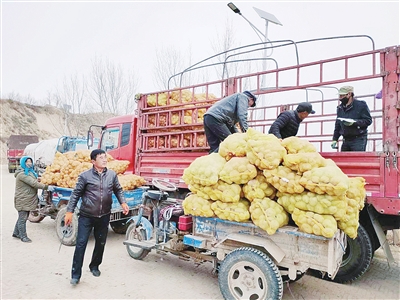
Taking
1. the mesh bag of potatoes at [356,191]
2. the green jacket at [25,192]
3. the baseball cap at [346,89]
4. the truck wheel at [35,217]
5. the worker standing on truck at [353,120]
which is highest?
the baseball cap at [346,89]

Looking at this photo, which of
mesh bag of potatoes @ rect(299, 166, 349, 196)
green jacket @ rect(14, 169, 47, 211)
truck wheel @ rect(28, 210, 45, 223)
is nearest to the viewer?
mesh bag of potatoes @ rect(299, 166, 349, 196)

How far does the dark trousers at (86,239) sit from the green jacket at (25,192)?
2.43m

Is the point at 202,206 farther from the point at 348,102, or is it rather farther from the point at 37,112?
the point at 37,112

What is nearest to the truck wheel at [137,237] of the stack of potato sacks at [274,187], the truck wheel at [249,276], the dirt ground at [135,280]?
the dirt ground at [135,280]

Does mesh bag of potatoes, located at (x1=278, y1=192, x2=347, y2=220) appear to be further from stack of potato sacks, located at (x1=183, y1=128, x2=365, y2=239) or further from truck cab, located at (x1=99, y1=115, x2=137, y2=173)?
truck cab, located at (x1=99, y1=115, x2=137, y2=173)

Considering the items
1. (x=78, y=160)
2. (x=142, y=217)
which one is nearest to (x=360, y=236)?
(x=142, y=217)

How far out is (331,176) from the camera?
9.60ft

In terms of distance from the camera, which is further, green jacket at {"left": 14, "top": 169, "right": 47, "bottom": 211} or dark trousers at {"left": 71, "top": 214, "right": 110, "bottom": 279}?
green jacket at {"left": 14, "top": 169, "right": 47, "bottom": 211}

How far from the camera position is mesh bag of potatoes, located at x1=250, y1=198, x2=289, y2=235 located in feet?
10.3

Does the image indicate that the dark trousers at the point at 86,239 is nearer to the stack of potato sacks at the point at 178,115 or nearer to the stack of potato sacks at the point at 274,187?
the stack of potato sacks at the point at 274,187

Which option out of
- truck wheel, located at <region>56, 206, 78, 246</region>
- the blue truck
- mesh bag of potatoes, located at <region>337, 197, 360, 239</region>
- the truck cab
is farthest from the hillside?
mesh bag of potatoes, located at <region>337, 197, 360, 239</region>

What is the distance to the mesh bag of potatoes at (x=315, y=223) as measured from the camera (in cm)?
290

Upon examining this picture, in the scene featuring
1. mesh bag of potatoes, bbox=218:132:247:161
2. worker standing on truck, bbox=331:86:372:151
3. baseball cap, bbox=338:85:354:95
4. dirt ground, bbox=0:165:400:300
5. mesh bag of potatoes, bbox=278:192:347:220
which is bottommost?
dirt ground, bbox=0:165:400:300

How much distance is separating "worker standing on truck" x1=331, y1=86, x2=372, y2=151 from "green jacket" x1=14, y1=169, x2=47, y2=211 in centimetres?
556
